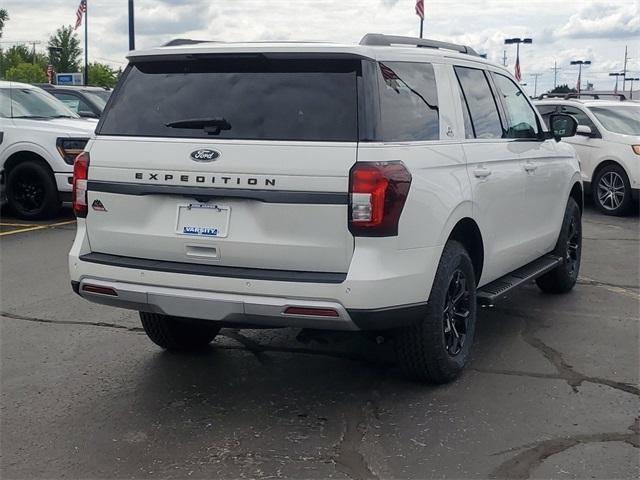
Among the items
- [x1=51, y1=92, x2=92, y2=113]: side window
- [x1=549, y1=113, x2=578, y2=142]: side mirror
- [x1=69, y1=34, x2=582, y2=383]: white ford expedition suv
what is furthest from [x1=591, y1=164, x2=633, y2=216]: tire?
[x1=51, y1=92, x2=92, y2=113]: side window

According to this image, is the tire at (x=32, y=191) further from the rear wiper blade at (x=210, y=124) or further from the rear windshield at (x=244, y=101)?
the rear wiper blade at (x=210, y=124)

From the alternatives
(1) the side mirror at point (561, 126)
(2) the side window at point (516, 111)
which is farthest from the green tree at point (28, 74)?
(2) the side window at point (516, 111)

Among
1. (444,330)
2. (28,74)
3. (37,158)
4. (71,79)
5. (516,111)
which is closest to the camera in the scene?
(444,330)

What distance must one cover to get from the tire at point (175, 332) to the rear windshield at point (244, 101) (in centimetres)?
129

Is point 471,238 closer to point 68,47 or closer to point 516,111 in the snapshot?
point 516,111

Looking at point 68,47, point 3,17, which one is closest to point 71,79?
point 3,17

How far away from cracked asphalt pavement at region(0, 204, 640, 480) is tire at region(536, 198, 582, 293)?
52 centimetres

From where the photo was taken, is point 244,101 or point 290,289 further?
point 244,101

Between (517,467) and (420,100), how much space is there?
2.04m

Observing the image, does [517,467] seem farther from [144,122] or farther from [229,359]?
[144,122]

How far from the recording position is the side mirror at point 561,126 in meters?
6.76

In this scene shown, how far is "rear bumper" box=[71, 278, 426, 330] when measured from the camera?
410 centimetres

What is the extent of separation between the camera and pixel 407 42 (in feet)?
16.4

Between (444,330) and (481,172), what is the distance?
3.33ft
